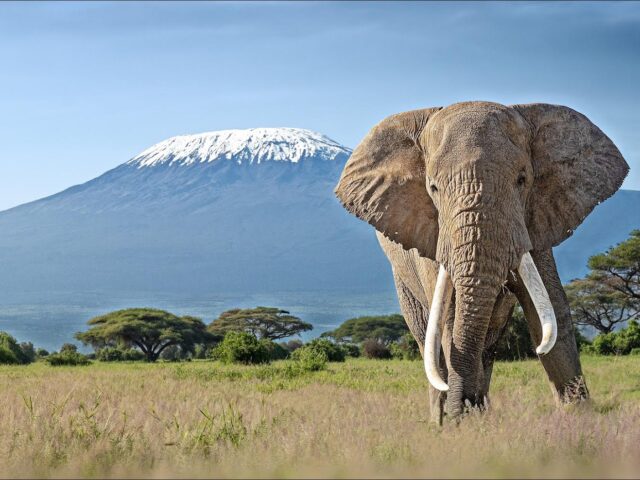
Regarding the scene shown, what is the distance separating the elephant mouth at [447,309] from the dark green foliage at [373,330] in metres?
48.6

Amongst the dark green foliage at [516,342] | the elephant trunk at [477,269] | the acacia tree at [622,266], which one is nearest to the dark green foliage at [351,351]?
the dark green foliage at [516,342]

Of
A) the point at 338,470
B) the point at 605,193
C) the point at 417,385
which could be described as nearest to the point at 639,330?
the point at 417,385

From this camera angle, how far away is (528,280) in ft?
24.8

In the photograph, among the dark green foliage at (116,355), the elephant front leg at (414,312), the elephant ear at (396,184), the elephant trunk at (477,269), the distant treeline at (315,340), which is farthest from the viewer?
the dark green foliage at (116,355)

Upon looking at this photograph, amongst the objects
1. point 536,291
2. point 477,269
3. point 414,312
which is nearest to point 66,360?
point 414,312

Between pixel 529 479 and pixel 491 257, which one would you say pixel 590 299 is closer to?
pixel 491 257

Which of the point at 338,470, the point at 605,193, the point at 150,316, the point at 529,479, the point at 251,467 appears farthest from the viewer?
the point at 150,316

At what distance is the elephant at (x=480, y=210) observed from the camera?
7.33m

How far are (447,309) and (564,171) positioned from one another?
152cm

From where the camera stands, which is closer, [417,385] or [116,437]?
[116,437]

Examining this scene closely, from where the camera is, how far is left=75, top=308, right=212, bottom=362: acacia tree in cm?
4597

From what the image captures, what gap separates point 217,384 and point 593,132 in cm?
860

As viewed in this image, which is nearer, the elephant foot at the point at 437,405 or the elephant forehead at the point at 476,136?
the elephant forehead at the point at 476,136

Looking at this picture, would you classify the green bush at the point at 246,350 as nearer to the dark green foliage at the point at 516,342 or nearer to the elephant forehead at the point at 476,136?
the dark green foliage at the point at 516,342
